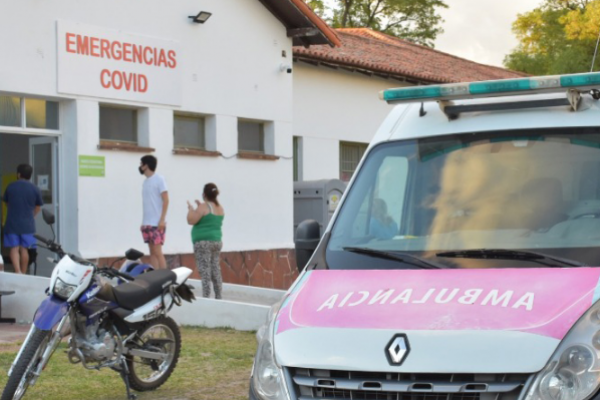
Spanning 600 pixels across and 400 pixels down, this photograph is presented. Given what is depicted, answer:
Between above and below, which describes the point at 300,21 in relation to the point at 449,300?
above

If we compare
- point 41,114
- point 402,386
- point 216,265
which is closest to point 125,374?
point 402,386

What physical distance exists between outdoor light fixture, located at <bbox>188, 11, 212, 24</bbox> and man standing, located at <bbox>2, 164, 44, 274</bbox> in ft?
14.8

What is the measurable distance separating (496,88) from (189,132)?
13124mm

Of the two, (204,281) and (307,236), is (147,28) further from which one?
(307,236)

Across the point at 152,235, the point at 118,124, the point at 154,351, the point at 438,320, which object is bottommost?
the point at 154,351

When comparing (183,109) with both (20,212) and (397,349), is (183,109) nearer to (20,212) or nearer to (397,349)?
(20,212)

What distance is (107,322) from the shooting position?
25.6ft

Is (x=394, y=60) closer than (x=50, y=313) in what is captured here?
No

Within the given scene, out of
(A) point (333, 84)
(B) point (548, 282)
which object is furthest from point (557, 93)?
(A) point (333, 84)

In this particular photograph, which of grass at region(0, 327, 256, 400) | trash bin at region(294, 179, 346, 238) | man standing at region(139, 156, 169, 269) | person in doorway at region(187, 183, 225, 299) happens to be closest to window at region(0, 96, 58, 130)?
man standing at region(139, 156, 169, 269)

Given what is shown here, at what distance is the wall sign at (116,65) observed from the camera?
50.8 ft

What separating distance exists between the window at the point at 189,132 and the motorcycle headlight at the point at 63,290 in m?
10.7

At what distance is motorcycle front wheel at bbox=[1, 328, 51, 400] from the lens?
705 centimetres

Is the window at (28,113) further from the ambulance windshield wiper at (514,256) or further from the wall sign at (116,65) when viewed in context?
the ambulance windshield wiper at (514,256)
